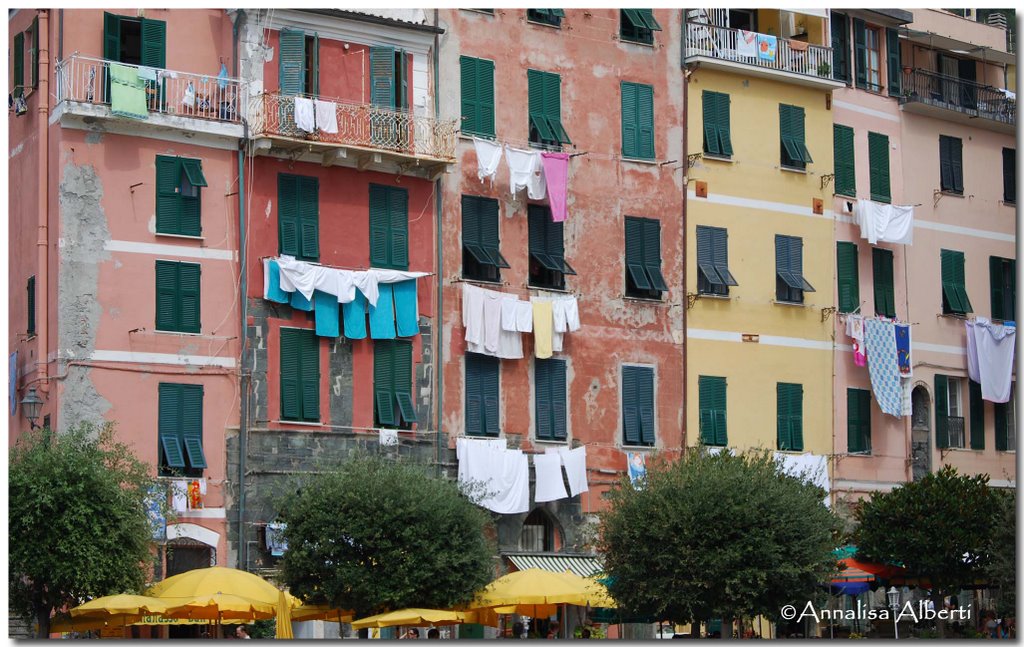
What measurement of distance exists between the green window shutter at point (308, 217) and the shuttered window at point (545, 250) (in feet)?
18.3

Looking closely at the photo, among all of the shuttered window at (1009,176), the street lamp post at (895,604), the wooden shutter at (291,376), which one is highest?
the shuttered window at (1009,176)

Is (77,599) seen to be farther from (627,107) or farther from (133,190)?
(627,107)

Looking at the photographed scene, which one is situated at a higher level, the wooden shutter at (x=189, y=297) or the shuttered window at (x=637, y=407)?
the wooden shutter at (x=189, y=297)

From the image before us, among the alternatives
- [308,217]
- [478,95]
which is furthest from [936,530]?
[308,217]

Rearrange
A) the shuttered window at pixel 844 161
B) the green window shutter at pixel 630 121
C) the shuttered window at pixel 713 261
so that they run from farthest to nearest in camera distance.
A: the shuttered window at pixel 844 161
the shuttered window at pixel 713 261
the green window shutter at pixel 630 121

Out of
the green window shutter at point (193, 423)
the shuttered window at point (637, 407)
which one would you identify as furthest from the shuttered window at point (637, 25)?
the green window shutter at point (193, 423)

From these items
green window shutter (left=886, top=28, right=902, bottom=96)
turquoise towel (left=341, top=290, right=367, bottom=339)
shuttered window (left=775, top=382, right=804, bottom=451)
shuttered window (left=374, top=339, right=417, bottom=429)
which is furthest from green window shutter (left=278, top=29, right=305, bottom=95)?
green window shutter (left=886, top=28, right=902, bottom=96)

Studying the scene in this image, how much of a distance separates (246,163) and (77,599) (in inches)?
408

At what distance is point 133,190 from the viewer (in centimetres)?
4297

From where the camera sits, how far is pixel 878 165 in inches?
2133

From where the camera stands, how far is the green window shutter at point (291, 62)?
1769 inches

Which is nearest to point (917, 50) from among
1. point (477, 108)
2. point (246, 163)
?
point (477, 108)

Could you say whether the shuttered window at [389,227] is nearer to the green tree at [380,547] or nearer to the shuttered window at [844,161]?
the green tree at [380,547]

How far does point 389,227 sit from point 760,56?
11591mm
